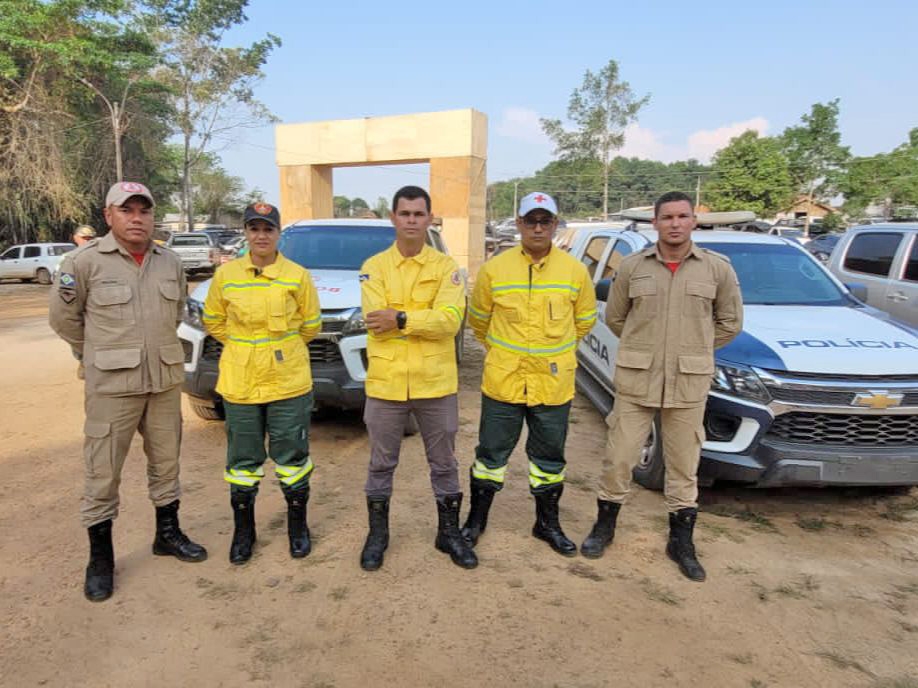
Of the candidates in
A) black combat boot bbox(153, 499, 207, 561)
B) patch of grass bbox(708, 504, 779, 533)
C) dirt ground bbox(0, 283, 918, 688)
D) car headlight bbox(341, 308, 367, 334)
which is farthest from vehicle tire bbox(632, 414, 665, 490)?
black combat boot bbox(153, 499, 207, 561)

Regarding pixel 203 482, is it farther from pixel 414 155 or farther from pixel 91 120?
pixel 91 120

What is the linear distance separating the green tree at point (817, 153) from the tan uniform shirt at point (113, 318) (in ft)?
114

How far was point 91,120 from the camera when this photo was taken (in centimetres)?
2367

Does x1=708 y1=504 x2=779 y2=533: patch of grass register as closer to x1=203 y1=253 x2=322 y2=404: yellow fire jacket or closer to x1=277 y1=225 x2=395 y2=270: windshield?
x1=203 y1=253 x2=322 y2=404: yellow fire jacket

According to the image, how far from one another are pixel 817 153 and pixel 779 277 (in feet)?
109

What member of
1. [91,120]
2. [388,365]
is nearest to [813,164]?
[91,120]

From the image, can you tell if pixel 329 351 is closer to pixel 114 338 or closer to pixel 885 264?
pixel 114 338

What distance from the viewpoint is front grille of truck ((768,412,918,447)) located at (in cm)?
334

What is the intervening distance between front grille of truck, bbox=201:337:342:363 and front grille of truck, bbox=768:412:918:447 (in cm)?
277

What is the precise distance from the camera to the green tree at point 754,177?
31703mm

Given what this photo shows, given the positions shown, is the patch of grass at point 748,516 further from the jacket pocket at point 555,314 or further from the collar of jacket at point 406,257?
the collar of jacket at point 406,257

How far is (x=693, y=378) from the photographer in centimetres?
300

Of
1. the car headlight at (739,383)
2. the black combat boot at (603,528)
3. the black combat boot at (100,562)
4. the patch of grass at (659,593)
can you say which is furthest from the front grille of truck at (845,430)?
the black combat boot at (100,562)

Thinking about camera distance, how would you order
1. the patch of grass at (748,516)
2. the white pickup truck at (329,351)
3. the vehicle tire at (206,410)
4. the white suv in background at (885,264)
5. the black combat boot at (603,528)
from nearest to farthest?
the black combat boot at (603,528) → the patch of grass at (748,516) → the white pickup truck at (329,351) → the vehicle tire at (206,410) → the white suv in background at (885,264)
